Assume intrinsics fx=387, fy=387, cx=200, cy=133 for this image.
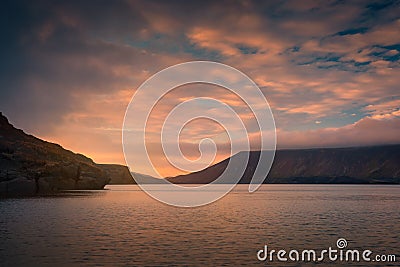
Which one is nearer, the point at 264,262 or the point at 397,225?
the point at 264,262

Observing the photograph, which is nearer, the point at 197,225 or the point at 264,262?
the point at 264,262

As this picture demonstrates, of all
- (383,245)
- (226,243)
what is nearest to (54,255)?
(226,243)

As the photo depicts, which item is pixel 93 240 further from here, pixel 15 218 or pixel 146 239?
pixel 15 218

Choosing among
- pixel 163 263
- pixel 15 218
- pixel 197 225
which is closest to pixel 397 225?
pixel 197 225

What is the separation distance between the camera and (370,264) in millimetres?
41438

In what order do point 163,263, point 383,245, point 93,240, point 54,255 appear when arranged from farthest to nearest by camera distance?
point 93,240 → point 383,245 → point 54,255 → point 163,263

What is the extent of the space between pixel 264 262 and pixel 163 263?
11.2 m

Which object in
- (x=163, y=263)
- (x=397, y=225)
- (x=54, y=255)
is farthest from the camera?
(x=397, y=225)

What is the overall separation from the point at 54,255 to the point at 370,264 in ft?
116

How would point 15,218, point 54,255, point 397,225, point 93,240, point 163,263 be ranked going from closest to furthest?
point 163,263 → point 54,255 → point 93,240 → point 397,225 → point 15,218

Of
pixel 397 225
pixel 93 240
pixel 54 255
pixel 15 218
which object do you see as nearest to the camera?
pixel 54 255

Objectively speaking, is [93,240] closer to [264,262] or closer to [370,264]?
[264,262]

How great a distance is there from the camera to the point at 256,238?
2345 inches

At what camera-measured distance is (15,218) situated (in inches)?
3290
